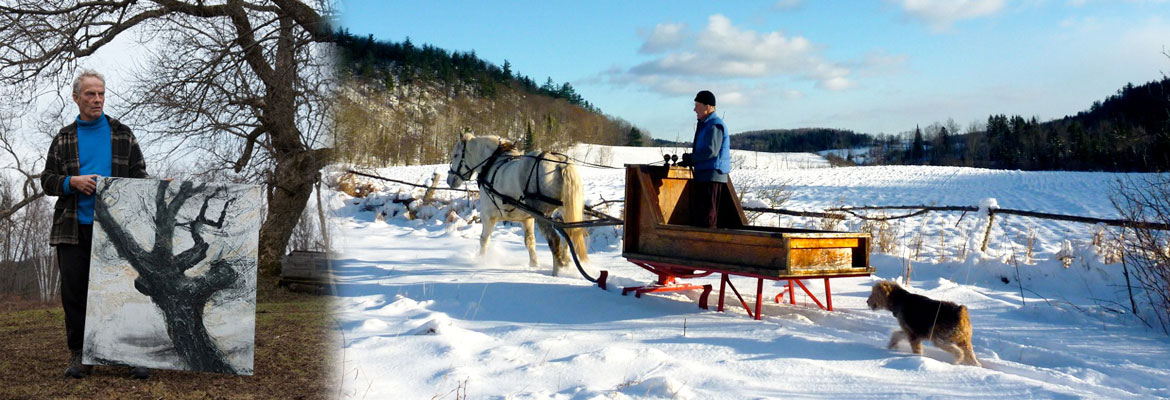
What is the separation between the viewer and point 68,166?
15.1ft

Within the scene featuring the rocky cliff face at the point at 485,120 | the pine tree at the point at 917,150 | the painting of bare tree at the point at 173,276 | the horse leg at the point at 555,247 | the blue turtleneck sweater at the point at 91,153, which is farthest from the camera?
the pine tree at the point at 917,150

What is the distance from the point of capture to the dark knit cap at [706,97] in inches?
246

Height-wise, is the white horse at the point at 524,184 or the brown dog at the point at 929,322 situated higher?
the white horse at the point at 524,184

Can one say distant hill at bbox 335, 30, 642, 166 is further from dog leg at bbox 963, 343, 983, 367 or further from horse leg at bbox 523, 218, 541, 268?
dog leg at bbox 963, 343, 983, 367

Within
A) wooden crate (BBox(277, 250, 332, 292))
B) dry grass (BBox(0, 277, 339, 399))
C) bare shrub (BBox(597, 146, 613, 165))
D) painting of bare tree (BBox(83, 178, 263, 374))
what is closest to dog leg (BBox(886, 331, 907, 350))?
dry grass (BBox(0, 277, 339, 399))

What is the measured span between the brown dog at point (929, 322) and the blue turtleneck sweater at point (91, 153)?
15.7 ft

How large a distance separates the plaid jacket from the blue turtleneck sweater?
23 mm

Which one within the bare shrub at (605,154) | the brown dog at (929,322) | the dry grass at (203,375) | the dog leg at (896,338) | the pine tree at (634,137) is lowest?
the dry grass at (203,375)

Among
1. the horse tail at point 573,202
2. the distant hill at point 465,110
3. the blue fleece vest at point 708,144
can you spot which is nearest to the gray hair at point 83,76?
the distant hill at point 465,110

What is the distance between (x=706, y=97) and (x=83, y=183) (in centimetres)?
423

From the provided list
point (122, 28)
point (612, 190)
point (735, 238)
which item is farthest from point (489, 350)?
point (612, 190)

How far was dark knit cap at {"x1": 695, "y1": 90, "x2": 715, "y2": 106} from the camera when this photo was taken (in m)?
6.24

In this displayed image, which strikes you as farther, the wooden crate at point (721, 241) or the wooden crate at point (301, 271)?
the wooden crate at point (301, 271)

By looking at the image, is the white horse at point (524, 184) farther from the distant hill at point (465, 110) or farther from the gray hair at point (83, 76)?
the gray hair at point (83, 76)
